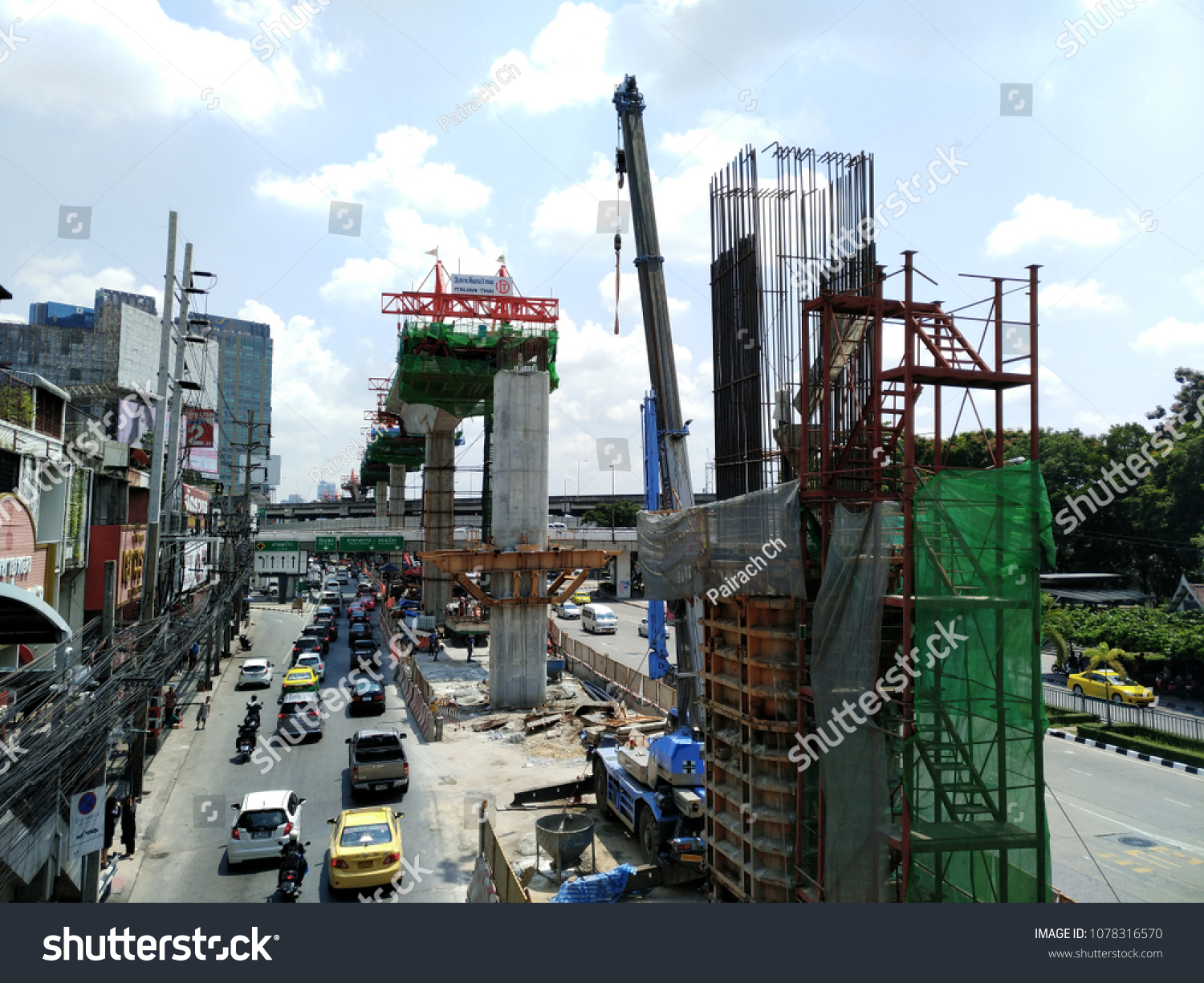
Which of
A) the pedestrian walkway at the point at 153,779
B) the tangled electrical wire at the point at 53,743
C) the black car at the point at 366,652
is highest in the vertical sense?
the tangled electrical wire at the point at 53,743

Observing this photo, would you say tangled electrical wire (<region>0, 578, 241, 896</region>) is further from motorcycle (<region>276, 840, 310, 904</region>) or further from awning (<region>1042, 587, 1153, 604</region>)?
awning (<region>1042, 587, 1153, 604</region>)

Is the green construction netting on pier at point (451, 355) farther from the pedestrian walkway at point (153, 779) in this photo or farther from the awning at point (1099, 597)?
the awning at point (1099, 597)

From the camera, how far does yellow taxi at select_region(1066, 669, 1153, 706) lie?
28.2m

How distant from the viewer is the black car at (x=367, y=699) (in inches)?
1078

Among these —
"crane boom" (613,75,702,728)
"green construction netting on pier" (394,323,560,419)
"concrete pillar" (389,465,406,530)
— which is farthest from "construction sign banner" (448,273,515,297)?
"concrete pillar" (389,465,406,530)

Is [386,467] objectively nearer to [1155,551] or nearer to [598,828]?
[1155,551]

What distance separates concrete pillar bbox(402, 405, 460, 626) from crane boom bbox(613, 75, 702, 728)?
3445 centimetres

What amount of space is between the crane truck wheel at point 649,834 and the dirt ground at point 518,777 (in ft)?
1.34

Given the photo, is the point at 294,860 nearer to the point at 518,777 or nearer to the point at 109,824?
the point at 109,824

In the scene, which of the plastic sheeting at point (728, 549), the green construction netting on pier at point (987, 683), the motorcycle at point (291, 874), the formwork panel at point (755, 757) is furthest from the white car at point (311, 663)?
the green construction netting on pier at point (987, 683)

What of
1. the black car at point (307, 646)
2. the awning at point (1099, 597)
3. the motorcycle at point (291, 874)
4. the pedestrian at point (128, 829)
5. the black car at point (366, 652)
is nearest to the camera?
the motorcycle at point (291, 874)

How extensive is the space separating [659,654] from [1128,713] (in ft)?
53.6

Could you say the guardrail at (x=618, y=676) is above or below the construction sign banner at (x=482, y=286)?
below

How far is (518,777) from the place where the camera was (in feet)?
67.6
